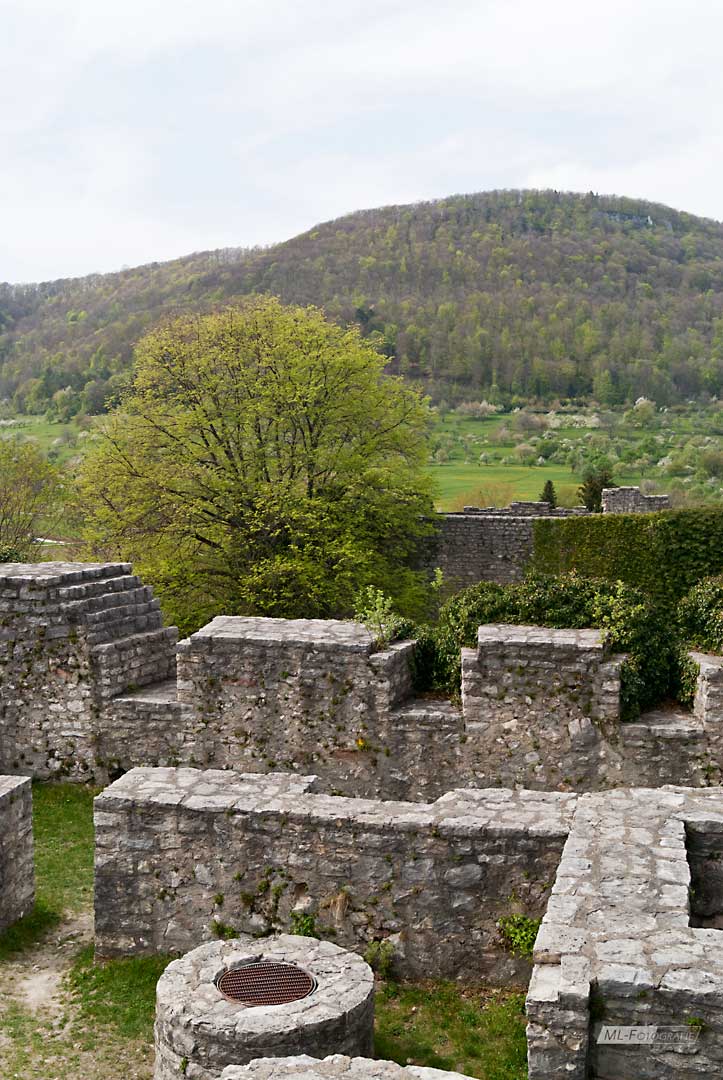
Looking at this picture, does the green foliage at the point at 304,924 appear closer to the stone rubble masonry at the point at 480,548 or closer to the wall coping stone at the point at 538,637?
the wall coping stone at the point at 538,637

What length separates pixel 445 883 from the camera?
7.35 metres

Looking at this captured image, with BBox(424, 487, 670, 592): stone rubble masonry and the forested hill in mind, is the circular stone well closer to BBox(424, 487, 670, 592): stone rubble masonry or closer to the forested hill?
BBox(424, 487, 670, 592): stone rubble masonry

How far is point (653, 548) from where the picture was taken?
25.2 meters

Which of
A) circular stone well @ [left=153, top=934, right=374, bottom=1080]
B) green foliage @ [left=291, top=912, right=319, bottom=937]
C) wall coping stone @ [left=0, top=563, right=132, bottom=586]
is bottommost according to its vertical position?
green foliage @ [left=291, top=912, right=319, bottom=937]

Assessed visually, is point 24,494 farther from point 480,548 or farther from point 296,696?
point 296,696

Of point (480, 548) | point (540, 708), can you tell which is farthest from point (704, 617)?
point (480, 548)

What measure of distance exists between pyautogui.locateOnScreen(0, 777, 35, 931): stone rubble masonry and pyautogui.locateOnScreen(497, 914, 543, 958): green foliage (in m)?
3.96

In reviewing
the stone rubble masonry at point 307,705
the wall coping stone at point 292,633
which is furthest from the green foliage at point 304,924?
the wall coping stone at point 292,633

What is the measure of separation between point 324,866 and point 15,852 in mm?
2749

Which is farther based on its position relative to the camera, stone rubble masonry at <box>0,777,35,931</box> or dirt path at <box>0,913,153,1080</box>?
stone rubble masonry at <box>0,777,35,931</box>

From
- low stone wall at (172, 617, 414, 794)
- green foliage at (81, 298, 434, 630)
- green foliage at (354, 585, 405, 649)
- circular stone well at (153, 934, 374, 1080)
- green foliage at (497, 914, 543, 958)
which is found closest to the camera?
circular stone well at (153, 934, 374, 1080)

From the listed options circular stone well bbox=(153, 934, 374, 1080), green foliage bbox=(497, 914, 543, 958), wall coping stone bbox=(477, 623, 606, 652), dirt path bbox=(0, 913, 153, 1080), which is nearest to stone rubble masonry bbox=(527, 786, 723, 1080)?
green foliage bbox=(497, 914, 543, 958)

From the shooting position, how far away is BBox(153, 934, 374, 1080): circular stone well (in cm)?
584

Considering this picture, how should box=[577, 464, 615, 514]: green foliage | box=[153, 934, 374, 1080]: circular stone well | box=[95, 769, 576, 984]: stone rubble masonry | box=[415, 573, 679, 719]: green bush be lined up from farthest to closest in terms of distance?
box=[577, 464, 615, 514]: green foliage < box=[415, 573, 679, 719]: green bush < box=[95, 769, 576, 984]: stone rubble masonry < box=[153, 934, 374, 1080]: circular stone well
